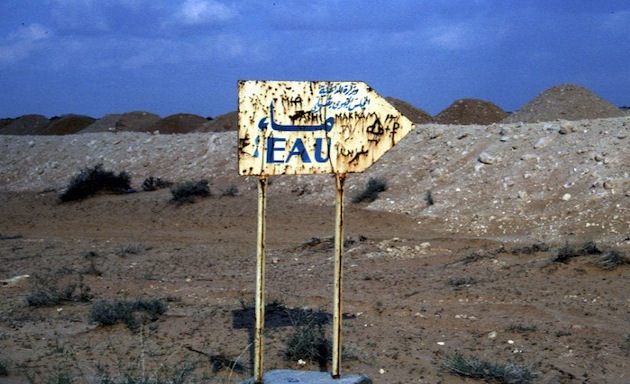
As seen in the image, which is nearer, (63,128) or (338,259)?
(338,259)

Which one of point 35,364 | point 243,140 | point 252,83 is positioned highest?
point 252,83

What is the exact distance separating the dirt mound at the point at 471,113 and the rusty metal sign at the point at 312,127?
94.9 ft

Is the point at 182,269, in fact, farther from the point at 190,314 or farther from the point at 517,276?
the point at 517,276

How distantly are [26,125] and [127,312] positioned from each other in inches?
1966

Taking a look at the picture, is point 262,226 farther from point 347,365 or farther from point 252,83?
point 347,365

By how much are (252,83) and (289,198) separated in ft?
48.0

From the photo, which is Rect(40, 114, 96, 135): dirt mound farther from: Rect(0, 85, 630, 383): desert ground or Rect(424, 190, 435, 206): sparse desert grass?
Rect(424, 190, 435, 206): sparse desert grass

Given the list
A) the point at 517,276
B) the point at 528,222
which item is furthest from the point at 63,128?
the point at 517,276

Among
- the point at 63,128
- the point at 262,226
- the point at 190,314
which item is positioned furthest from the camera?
Result: the point at 63,128

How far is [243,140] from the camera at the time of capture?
19.9ft

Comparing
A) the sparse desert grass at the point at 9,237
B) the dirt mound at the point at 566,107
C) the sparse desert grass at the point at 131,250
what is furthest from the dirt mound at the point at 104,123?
the sparse desert grass at the point at 131,250

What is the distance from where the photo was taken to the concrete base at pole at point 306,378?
242 inches

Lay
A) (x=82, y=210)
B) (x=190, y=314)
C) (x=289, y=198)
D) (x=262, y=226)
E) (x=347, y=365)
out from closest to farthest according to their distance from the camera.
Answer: (x=262, y=226) < (x=347, y=365) < (x=190, y=314) < (x=289, y=198) < (x=82, y=210)

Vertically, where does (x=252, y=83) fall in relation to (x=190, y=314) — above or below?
above
